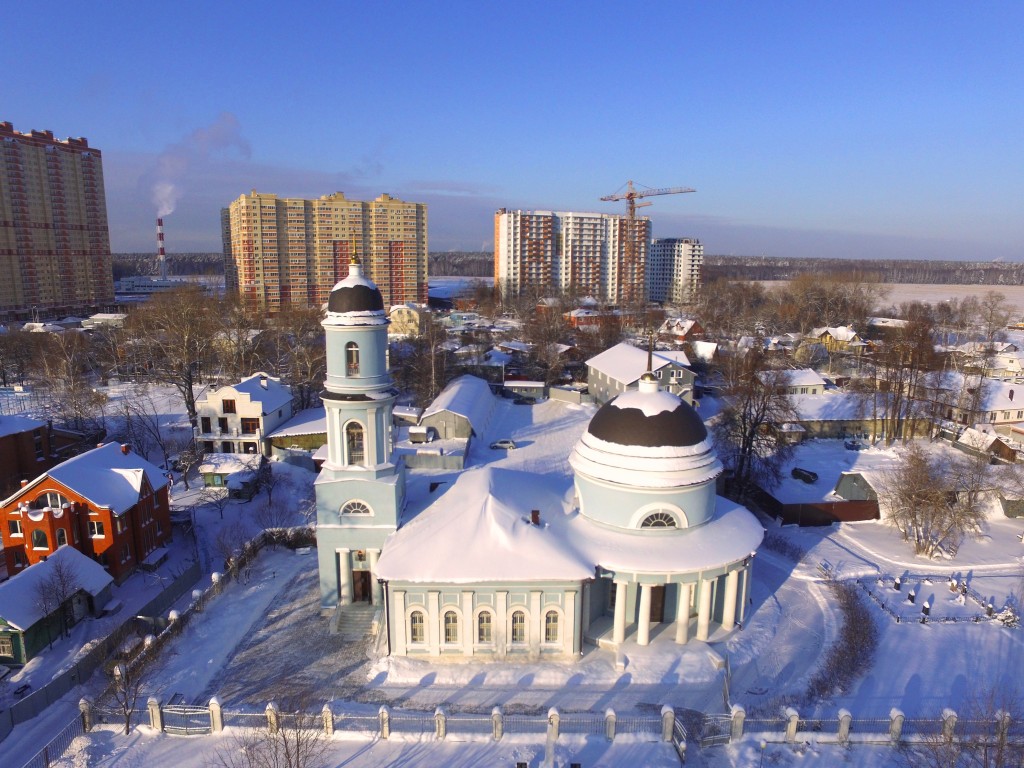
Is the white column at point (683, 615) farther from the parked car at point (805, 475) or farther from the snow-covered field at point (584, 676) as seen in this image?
the parked car at point (805, 475)

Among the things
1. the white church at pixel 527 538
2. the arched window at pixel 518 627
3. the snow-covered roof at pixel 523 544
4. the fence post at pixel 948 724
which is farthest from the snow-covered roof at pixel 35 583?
the fence post at pixel 948 724

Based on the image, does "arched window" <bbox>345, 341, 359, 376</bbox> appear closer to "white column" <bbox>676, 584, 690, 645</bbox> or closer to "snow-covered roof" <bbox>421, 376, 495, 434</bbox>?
"white column" <bbox>676, 584, 690, 645</bbox>

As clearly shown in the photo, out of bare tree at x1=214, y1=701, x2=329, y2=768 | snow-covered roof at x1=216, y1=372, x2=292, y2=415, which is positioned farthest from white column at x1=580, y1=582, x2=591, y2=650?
snow-covered roof at x1=216, y1=372, x2=292, y2=415

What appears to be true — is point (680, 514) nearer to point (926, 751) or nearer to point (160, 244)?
point (926, 751)

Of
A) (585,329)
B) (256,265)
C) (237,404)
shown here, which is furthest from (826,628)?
A: (256,265)

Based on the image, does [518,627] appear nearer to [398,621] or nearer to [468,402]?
[398,621]

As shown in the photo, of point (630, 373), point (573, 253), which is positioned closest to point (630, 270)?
point (573, 253)
